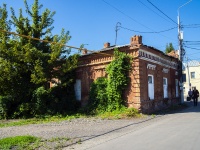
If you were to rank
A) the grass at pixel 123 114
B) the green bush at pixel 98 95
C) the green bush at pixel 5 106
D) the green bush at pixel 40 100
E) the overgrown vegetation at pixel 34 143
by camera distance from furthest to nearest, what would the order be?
1. the green bush at pixel 5 106
2. the green bush at pixel 40 100
3. the green bush at pixel 98 95
4. the grass at pixel 123 114
5. the overgrown vegetation at pixel 34 143

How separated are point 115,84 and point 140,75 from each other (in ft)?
6.30

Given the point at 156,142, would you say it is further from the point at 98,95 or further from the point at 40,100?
the point at 40,100

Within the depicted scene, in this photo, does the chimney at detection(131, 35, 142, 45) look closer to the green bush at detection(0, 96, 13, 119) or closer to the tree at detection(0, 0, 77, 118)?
the tree at detection(0, 0, 77, 118)

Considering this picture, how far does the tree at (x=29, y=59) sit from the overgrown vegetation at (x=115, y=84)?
302 cm

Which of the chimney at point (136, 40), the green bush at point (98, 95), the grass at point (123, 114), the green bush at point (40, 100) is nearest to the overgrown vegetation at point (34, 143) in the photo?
the grass at point (123, 114)

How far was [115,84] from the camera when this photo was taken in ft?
62.8

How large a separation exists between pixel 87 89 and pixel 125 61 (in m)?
4.62

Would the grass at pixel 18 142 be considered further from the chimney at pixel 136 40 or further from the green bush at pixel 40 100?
the chimney at pixel 136 40

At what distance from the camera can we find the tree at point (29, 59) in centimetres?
1984

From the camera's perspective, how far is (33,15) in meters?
21.5

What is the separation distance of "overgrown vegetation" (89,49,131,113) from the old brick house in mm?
419

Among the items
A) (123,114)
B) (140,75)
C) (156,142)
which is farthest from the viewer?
(140,75)

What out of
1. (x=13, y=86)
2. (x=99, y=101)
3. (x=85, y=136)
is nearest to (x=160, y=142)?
(x=85, y=136)

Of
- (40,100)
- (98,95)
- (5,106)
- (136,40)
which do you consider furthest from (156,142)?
(5,106)
